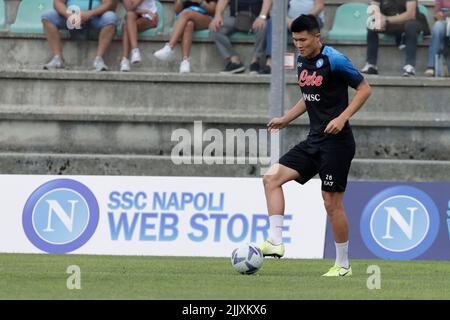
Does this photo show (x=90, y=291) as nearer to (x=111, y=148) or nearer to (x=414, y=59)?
(x=111, y=148)

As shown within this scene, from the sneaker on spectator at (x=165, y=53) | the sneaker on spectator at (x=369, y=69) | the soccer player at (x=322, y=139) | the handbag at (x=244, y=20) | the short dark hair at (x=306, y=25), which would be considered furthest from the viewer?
the sneaker on spectator at (x=165, y=53)

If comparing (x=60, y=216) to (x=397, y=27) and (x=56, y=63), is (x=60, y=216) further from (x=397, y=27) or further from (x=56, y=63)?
(x=397, y=27)

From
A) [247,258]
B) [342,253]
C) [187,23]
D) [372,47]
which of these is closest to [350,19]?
[372,47]

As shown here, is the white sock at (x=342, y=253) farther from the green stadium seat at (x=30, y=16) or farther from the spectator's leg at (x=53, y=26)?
the green stadium seat at (x=30, y=16)

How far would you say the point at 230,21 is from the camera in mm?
19812

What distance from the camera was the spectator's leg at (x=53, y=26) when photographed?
19.7 meters

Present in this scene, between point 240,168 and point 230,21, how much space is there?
104 inches

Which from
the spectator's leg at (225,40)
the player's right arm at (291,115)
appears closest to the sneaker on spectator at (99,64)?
the spectator's leg at (225,40)

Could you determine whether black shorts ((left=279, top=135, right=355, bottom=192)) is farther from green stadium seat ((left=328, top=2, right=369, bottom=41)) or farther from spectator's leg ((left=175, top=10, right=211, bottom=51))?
green stadium seat ((left=328, top=2, right=369, bottom=41))

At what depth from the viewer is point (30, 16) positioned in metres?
20.6

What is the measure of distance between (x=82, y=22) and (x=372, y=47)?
4.69 m

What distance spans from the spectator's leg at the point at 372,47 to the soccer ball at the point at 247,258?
888 centimetres

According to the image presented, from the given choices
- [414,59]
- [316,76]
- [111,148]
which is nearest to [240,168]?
[111,148]

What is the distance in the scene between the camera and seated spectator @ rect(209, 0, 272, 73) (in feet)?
63.8
